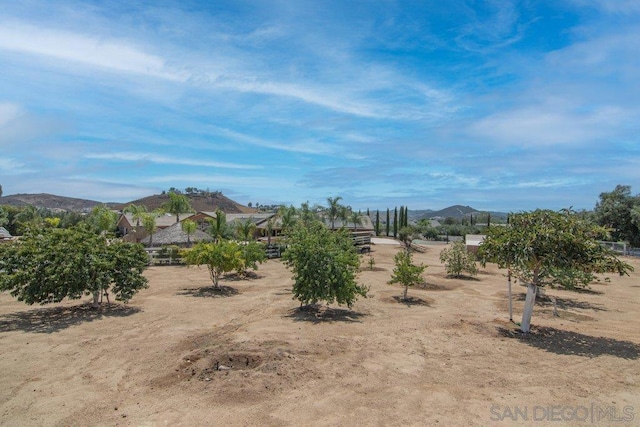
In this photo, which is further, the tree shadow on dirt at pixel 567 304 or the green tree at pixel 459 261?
the green tree at pixel 459 261

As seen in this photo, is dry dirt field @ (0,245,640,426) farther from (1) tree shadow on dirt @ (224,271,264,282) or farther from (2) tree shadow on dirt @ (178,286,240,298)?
(1) tree shadow on dirt @ (224,271,264,282)

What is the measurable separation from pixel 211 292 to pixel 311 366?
460 inches

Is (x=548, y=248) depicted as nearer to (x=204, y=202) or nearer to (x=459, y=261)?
(x=459, y=261)

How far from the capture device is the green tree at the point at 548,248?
10.9m

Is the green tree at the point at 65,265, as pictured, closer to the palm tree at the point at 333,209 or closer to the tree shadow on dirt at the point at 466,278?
the tree shadow on dirt at the point at 466,278

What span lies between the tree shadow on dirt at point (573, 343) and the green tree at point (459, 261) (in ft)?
42.8

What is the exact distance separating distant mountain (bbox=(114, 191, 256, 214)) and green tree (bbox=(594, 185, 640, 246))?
10153cm

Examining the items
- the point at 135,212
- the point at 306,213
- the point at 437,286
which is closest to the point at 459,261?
the point at 437,286

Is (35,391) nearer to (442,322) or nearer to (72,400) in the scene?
(72,400)

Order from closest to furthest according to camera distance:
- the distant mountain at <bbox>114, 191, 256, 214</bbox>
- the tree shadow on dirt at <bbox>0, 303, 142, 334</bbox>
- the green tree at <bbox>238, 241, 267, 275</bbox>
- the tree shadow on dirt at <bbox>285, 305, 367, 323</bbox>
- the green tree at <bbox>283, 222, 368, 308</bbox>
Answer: the tree shadow on dirt at <bbox>0, 303, 142, 334</bbox>
the tree shadow on dirt at <bbox>285, 305, 367, 323</bbox>
the green tree at <bbox>283, 222, 368, 308</bbox>
the green tree at <bbox>238, 241, 267, 275</bbox>
the distant mountain at <bbox>114, 191, 256, 214</bbox>

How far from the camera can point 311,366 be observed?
8773mm

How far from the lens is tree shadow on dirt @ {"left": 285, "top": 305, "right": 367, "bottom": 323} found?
13.5 meters

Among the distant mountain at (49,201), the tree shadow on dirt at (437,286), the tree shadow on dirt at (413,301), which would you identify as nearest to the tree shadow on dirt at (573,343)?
the tree shadow on dirt at (413,301)

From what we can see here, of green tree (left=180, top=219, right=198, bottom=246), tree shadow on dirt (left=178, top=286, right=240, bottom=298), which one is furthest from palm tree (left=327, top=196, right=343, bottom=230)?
tree shadow on dirt (left=178, top=286, right=240, bottom=298)
